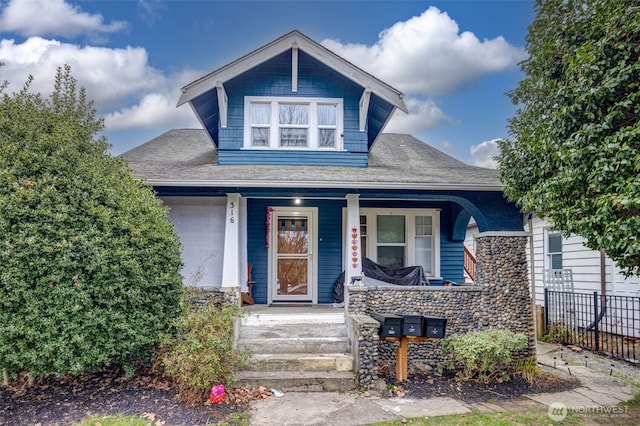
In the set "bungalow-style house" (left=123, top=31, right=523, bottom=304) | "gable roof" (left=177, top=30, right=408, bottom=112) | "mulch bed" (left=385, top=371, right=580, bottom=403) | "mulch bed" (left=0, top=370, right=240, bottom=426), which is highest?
"gable roof" (left=177, top=30, right=408, bottom=112)

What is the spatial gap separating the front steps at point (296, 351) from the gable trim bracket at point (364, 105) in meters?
4.27

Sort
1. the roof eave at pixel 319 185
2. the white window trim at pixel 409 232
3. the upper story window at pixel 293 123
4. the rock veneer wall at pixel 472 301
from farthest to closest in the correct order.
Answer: the white window trim at pixel 409 232
the upper story window at pixel 293 123
the roof eave at pixel 319 185
the rock veneer wall at pixel 472 301

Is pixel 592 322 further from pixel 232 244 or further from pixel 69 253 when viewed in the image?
pixel 69 253

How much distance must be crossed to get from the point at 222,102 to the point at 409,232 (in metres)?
5.27

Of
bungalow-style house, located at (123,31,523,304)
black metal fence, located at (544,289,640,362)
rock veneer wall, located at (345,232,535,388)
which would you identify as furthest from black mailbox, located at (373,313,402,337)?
black metal fence, located at (544,289,640,362)

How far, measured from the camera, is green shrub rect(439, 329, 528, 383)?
6266 mm

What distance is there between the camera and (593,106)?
15.6 feet

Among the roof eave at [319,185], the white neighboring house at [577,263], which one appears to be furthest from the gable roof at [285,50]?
the white neighboring house at [577,263]

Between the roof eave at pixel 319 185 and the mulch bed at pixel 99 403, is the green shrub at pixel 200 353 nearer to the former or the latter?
the mulch bed at pixel 99 403

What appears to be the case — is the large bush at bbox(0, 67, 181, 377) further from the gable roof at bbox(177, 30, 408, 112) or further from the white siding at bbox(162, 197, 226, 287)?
the gable roof at bbox(177, 30, 408, 112)

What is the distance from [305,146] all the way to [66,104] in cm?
463

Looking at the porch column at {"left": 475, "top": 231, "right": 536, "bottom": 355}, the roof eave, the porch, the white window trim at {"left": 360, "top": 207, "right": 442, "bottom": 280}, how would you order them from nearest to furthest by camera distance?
the porch, the porch column at {"left": 475, "top": 231, "right": 536, "bottom": 355}, the roof eave, the white window trim at {"left": 360, "top": 207, "right": 442, "bottom": 280}

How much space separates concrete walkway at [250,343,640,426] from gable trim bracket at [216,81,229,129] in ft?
19.2

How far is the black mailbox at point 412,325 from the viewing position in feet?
20.5
